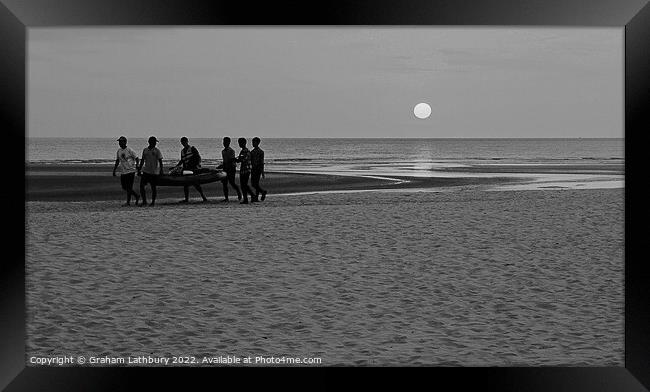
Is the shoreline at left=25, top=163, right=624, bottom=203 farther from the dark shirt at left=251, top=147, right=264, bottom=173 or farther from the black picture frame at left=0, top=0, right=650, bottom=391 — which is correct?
the black picture frame at left=0, top=0, right=650, bottom=391

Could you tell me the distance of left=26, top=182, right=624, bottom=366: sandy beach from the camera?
5789mm

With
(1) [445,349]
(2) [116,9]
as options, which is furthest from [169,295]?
(2) [116,9]

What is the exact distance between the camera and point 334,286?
26.1 feet

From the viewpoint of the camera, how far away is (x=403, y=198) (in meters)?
19.0

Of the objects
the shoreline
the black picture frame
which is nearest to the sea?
the shoreline

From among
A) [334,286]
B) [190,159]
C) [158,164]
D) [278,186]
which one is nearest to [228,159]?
[190,159]

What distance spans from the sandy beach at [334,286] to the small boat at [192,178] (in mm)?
1935

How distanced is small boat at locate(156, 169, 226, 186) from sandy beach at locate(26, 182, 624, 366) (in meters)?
1.93

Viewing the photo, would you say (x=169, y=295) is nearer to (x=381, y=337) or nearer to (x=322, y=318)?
(x=322, y=318)

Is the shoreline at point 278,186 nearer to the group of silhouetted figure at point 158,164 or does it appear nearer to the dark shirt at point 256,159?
the group of silhouetted figure at point 158,164

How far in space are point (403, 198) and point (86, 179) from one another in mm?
12722

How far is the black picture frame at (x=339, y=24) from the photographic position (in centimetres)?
414
